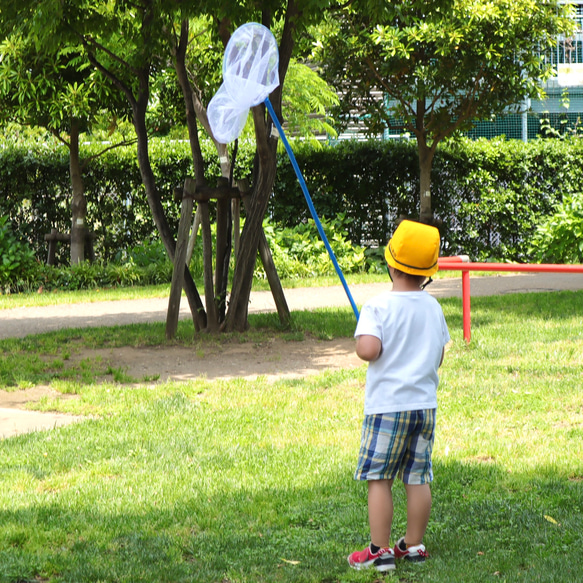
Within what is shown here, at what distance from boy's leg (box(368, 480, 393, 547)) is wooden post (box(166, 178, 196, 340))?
4.99 m

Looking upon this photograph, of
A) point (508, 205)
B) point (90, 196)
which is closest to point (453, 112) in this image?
point (508, 205)

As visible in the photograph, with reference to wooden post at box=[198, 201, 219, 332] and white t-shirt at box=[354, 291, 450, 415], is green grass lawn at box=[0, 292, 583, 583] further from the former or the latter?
wooden post at box=[198, 201, 219, 332]

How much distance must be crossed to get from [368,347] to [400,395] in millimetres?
234

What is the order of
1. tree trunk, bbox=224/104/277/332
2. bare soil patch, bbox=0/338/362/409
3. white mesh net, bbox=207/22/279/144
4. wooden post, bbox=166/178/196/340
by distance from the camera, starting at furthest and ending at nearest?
tree trunk, bbox=224/104/277/332 → wooden post, bbox=166/178/196/340 → bare soil patch, bbox=0/338/362/409 → white mesh net, bbox=207/22/279/144

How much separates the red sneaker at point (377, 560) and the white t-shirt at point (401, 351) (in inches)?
21.6

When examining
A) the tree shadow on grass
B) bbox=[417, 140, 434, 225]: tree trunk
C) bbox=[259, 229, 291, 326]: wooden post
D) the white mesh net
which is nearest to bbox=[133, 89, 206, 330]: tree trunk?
bbox=[259, 229, 291, 326]: wooden post

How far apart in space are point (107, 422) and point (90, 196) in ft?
30.9

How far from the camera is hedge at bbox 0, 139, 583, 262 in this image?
14.1m

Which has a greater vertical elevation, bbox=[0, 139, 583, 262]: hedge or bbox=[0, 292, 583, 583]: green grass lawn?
bbox=[0, 139, 583, 262]: hedge

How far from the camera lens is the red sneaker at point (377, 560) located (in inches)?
129

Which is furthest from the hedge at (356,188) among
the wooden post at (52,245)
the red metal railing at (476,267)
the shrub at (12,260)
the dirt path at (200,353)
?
the red metal railing at (476,267)

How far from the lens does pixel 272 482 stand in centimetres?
428

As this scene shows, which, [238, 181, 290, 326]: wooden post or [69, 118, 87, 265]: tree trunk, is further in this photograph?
[69, 118, 87, 265]: tree trunk

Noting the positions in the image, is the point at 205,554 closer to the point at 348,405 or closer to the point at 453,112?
the point at 348,405
